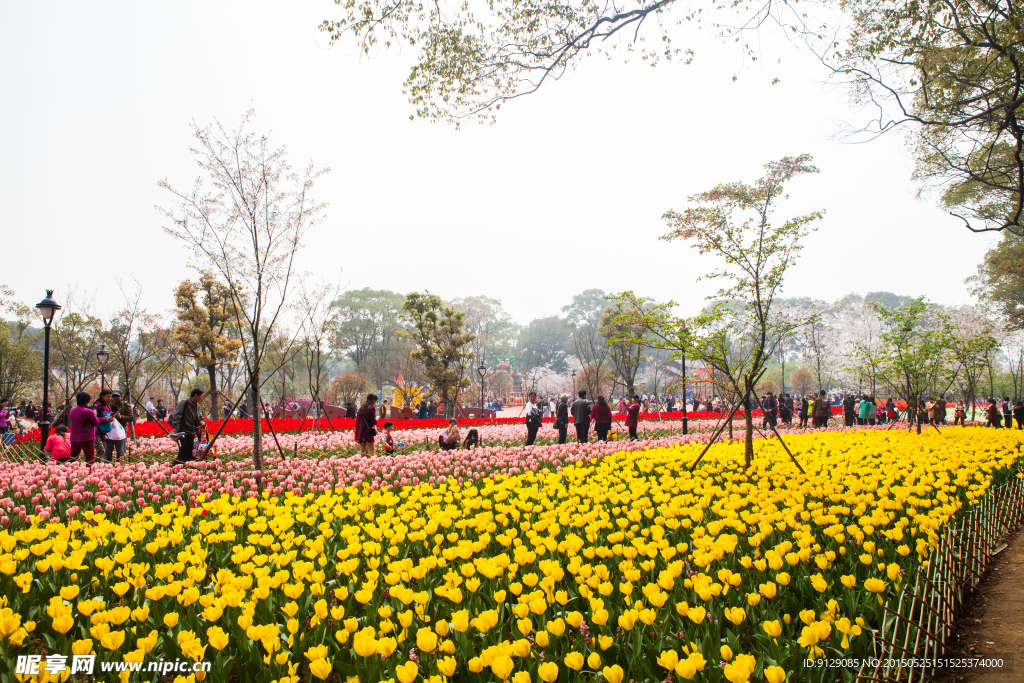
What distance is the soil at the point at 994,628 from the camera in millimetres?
2943

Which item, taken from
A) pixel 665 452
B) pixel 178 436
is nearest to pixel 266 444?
pixel 178 436

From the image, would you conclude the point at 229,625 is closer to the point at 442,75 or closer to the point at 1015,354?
the point at 442,75

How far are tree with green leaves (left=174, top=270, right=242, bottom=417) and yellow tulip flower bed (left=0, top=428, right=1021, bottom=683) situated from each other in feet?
92.1

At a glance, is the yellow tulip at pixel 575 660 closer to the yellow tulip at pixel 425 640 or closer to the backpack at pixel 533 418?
the yellow tulip at pixel 425 640

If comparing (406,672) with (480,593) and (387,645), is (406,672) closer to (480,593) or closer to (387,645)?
(387,645)

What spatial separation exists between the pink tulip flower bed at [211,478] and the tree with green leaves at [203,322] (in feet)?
72.6

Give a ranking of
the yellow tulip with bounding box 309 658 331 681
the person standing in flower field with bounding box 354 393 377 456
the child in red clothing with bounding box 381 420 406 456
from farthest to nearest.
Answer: the child in red clothing with bounding box 381 420 406 456 → the person standing in flower field with bounding box 354 393 377 456 → the yellow tulip with bounding box 309 658 331 681

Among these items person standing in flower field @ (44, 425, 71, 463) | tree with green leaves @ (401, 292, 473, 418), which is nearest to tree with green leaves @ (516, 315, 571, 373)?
tree with green leaves @ (401, 292, 473, 418)

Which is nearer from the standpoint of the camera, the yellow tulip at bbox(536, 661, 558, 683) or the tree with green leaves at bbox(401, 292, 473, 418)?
the yellow tulip at bbox(536, 661, 558, 683)

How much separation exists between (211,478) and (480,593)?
6.26 meters

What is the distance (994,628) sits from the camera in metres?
3.58

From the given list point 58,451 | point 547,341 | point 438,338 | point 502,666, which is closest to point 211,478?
point 58,451

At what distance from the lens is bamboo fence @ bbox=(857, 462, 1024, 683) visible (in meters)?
2.56

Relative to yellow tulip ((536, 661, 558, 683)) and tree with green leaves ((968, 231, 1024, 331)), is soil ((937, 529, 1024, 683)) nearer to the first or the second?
yellow tulip ((536, 661, 558, 683))
